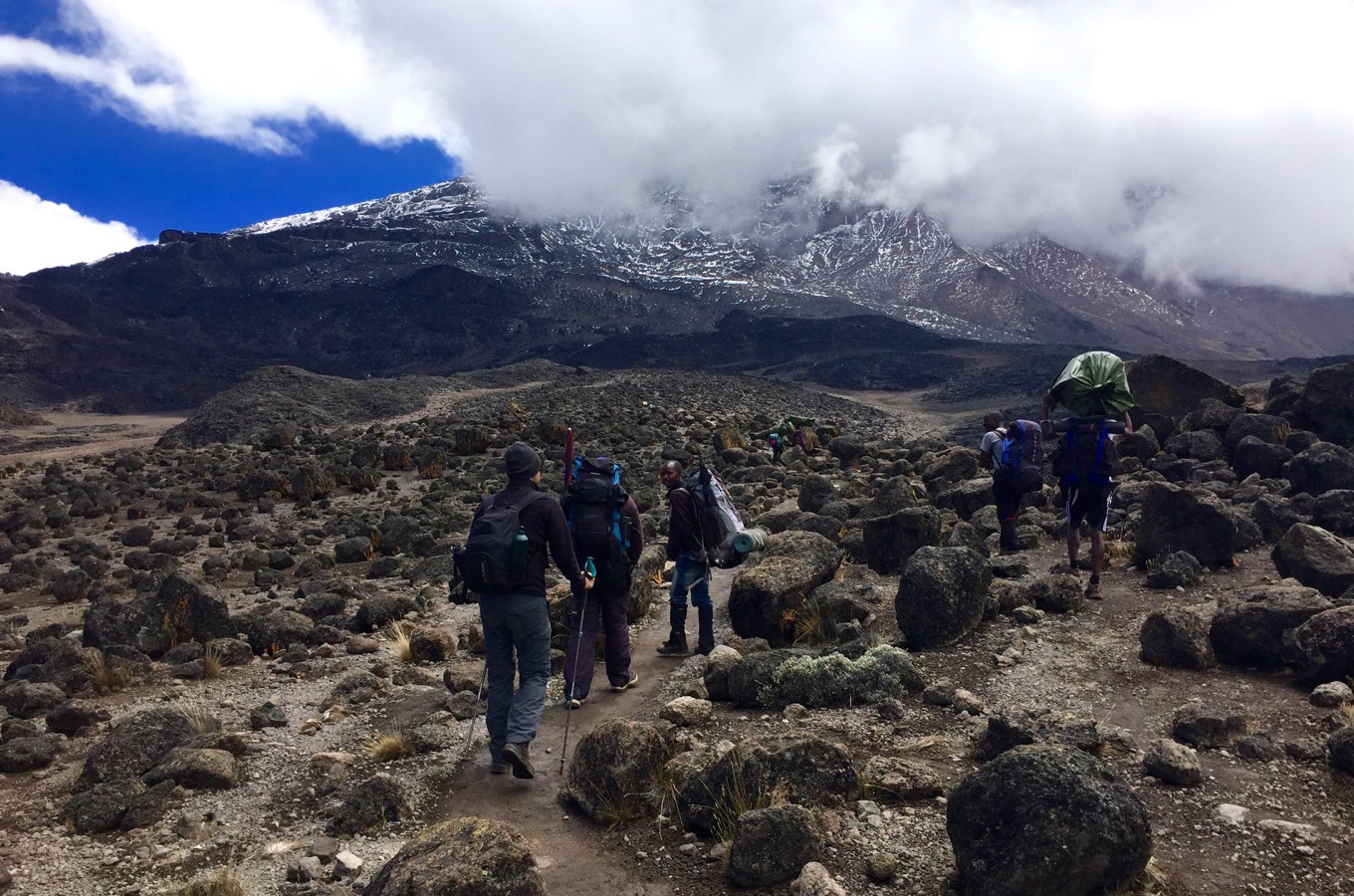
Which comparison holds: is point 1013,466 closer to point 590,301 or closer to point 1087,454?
point 1087,454

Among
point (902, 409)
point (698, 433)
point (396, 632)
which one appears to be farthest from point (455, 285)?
point (396, 632)

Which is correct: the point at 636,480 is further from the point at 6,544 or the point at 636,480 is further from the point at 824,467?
the point at 6,544

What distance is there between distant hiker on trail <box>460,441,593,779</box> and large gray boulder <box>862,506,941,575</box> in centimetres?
503

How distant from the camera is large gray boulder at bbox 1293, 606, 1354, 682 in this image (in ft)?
16.6

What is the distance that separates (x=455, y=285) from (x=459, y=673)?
10439cm

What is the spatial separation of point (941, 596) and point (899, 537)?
9.41 ft

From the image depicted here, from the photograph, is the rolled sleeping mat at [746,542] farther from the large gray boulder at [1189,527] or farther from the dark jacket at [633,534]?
the large gray boulder at [1189,527]

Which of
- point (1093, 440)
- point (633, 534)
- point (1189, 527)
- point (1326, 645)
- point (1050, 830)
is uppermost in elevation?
point (1093, 440)

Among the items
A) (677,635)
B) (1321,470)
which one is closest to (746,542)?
(677,635)

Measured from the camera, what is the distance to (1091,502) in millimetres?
7465

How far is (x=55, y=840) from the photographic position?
444cm

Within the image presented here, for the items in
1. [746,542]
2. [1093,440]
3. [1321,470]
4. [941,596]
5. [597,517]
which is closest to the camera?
[597,517]

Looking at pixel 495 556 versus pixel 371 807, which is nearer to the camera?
pixel 371 807

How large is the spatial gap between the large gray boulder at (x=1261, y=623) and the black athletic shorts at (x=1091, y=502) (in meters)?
1.56
